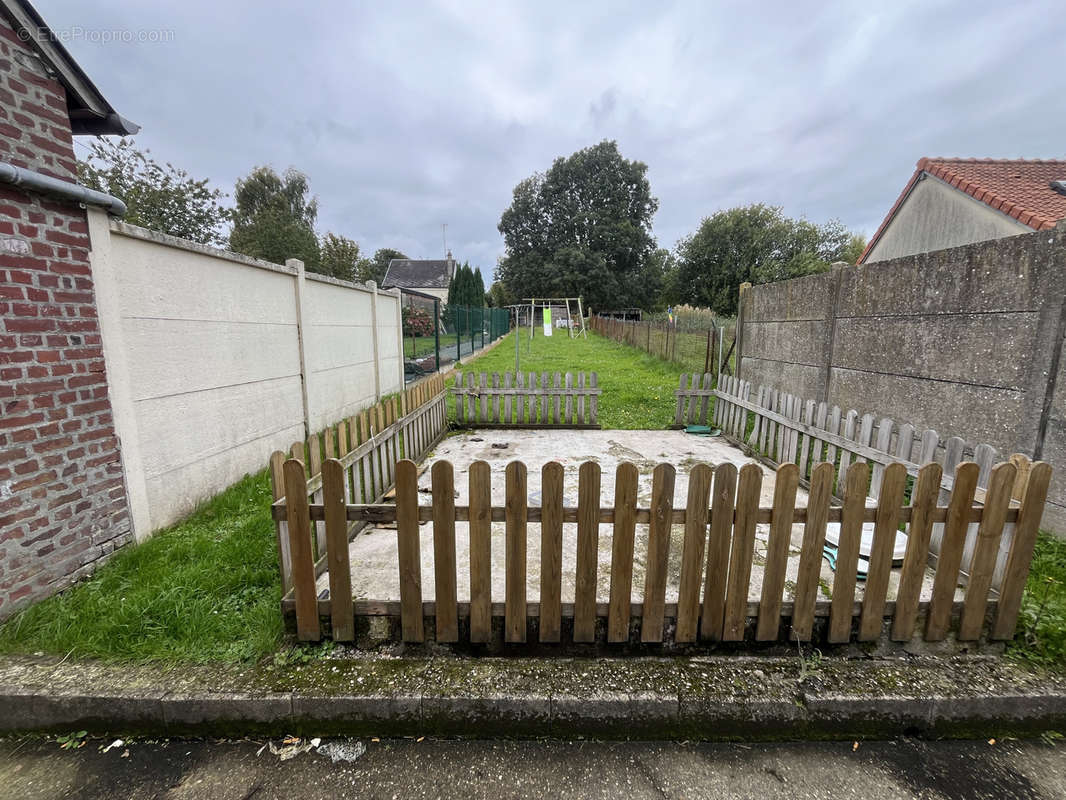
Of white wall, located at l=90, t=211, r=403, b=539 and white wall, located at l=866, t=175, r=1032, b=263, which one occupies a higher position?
white wall, located at l=866, t=175, r=1032, b=263

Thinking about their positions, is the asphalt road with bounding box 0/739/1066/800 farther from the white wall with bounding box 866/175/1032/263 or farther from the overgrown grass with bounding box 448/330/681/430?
the white wall with bounding box 866/175/1032/263

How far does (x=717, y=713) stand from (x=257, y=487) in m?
3.88

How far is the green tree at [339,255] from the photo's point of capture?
1240 inches

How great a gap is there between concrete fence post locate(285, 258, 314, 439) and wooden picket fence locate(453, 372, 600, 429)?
76.3 inches

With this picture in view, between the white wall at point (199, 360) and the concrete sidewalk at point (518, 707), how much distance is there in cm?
150

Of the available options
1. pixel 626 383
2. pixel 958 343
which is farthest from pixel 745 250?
pixel 958 343

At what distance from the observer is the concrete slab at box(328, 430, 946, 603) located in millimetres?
2535

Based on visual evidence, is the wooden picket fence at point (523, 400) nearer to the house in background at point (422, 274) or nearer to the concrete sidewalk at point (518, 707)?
the concrete sidewalk at point (518, 707)

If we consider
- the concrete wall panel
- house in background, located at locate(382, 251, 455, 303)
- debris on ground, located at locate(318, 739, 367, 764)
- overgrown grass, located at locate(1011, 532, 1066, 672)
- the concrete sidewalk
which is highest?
house in background, located at locate(382, 251, 455, 303)

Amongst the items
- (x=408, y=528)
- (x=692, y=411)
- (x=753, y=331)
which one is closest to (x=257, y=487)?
(x=408, y=528)

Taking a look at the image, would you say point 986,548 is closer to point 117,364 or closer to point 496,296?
point 117,364

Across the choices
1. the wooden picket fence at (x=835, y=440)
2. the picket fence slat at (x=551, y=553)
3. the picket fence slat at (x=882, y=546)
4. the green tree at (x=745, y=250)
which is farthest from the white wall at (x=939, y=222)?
the green tree at (x=745, y=250)

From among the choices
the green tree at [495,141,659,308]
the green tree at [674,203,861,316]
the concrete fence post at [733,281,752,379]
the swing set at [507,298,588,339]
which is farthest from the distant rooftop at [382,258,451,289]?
the concrete fence post at [733,281,752,379]

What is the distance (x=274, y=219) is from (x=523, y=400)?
2985 centimetres
